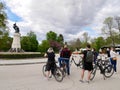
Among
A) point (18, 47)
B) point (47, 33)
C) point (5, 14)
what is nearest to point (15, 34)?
point (18, 47)

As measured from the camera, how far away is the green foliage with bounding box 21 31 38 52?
77.4m

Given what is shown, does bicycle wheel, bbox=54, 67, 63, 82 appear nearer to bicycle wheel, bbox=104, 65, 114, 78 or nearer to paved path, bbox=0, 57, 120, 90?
paved path, bbox=0, 57, 120, 90

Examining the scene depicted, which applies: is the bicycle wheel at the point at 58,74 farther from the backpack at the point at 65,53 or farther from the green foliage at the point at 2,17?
the green foliage at the point at 2,17

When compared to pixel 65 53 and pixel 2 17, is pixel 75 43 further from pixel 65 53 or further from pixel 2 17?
pixel 65 53

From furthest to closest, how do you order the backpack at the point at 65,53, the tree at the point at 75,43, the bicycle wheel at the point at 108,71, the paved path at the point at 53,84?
the tree at the point at 75,43, the backpack at the point at 65,53, the bicycle wheel at the point at 108,71, the paved path at the point at 53,84

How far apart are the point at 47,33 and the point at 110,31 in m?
37.0

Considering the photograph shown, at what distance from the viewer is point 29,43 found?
255 feet

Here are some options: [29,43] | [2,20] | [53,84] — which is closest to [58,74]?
[53,84]

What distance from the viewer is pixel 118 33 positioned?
62.7m

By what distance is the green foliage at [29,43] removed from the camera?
77375 millimetres

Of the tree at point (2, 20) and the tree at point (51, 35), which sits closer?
the tree at point (2, 20)

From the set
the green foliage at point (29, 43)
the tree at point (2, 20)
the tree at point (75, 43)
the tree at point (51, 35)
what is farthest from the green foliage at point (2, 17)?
the tree at point (75, 43)

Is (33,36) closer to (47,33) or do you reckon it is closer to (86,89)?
(47,33)

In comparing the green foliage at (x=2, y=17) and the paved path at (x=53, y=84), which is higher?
the green foliage at (x=2, y=17)
